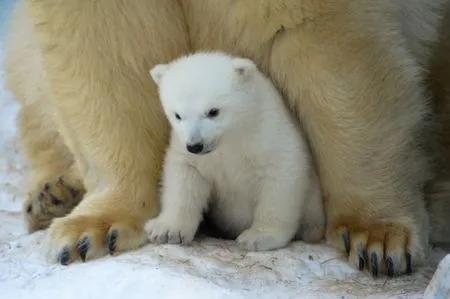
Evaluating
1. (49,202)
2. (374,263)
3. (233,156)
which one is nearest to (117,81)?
(233,156)

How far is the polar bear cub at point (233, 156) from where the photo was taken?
2.27 meters

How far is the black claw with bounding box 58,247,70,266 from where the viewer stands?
2.33 meters

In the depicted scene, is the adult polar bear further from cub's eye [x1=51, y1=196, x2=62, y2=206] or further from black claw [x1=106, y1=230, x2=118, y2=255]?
cub's eye [x1=51, y1=196, x2=62, y2=206]

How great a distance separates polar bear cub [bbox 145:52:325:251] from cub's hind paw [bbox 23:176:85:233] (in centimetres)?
52

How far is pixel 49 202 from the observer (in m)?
2.91

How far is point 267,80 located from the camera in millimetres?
2436

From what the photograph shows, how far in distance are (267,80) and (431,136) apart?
0.53m

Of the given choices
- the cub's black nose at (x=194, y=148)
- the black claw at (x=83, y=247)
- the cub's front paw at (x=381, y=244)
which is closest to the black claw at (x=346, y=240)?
the cub's front paw at (x=381, y=244)

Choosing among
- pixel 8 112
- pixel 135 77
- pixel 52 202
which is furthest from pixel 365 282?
pixel 8 112

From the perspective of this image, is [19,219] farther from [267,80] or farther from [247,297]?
[247,297]

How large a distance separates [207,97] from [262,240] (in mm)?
323

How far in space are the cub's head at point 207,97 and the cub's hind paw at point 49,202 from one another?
64 centimetres

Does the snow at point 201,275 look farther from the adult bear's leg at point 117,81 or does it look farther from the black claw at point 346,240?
the adult bear's leg at point 117,81

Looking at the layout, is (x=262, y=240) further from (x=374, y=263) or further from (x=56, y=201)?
(x=56, y=201)
